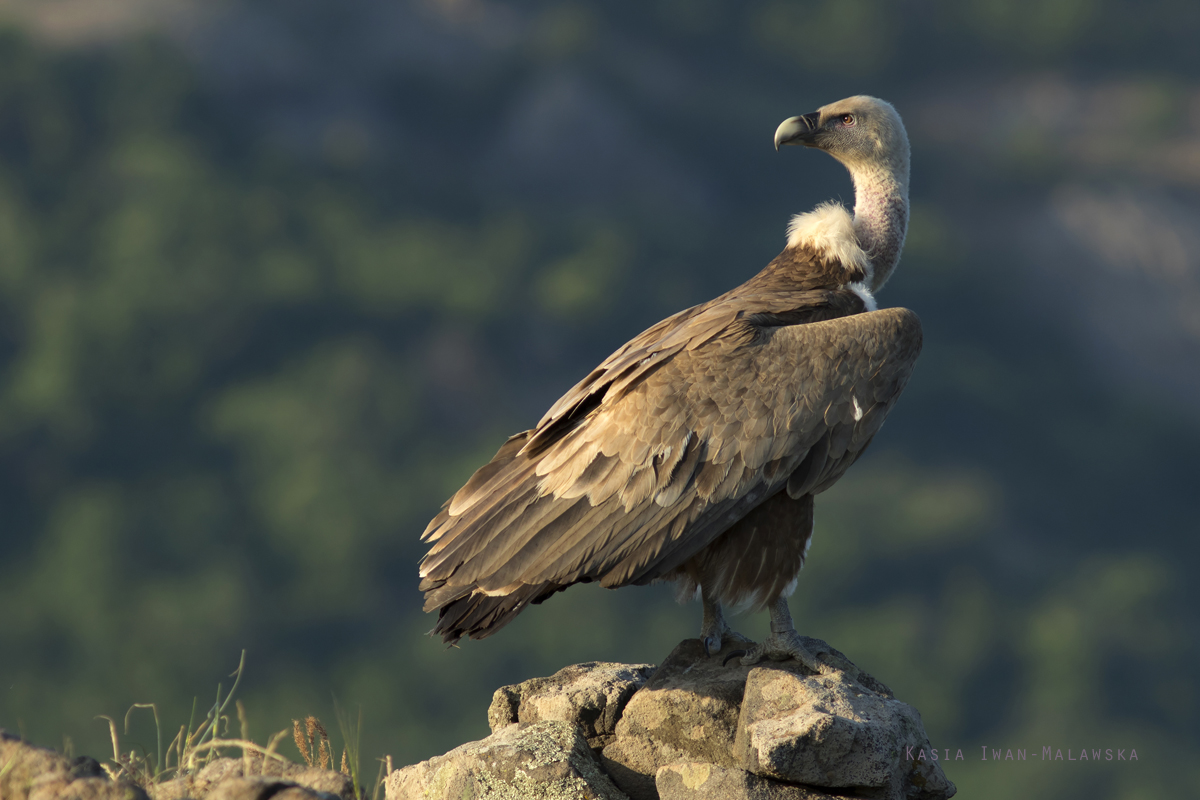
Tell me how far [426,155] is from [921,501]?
50.4m

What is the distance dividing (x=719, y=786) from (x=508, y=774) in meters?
0.90

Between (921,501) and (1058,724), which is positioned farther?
(921,501)

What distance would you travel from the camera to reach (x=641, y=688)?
655cm

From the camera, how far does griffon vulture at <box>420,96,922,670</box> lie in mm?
6352

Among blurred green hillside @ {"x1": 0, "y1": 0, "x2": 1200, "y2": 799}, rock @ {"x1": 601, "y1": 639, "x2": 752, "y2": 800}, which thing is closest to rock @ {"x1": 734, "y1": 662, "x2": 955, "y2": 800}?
rock @ {"x1": 601, "y1": 639, "x2": 752, "y2": 800}

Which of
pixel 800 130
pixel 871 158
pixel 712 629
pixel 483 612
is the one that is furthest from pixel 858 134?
pixel 483 612

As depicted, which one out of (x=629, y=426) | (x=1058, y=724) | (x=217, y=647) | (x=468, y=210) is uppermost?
(x=468, y=210)

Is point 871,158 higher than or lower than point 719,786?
higher

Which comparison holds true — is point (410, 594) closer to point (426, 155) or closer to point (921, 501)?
point (921, 501)

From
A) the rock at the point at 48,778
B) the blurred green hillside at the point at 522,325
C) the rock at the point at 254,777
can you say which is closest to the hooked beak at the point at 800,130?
the rock at the point at 254,777

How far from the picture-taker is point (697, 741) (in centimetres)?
630

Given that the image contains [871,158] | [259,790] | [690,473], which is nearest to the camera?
[259,790]

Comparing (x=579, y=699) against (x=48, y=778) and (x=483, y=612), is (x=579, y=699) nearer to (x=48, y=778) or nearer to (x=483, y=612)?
(x=483, y=612)

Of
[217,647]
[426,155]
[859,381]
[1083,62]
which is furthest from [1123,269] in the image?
[859,381]
